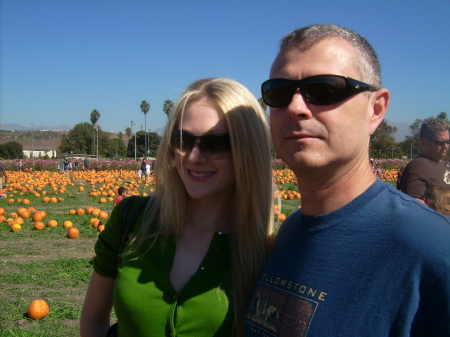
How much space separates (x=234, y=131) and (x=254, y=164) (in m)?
0.21

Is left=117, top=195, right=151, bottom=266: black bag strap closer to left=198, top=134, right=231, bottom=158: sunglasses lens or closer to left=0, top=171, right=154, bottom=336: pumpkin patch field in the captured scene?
left=198, top=134, right=231, bottom=158: sunglasses lens

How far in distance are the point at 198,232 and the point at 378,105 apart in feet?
3.71

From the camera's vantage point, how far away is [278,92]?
5.17ft

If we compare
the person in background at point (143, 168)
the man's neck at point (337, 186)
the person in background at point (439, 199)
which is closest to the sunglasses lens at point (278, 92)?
the man's neck at point (337, 186)

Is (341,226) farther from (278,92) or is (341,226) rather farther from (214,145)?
(214,145)

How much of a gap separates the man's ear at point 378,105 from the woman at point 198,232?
0.71 meters

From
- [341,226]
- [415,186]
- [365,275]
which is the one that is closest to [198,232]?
[341,226]

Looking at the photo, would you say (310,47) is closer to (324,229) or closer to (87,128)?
(324,229)

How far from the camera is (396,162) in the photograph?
133 feet

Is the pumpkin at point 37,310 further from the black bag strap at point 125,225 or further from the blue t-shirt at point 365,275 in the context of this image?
the blue t-shirt at point 365,275

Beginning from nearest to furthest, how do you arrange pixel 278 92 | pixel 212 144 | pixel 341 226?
pixel 341 226 < pixel 278 92 < pixel 212 144

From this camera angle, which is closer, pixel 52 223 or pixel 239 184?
pixel 239 184

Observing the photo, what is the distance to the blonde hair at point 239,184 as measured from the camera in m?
2.05

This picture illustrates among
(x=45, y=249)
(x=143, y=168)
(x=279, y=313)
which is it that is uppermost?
(x=279, y=313)
